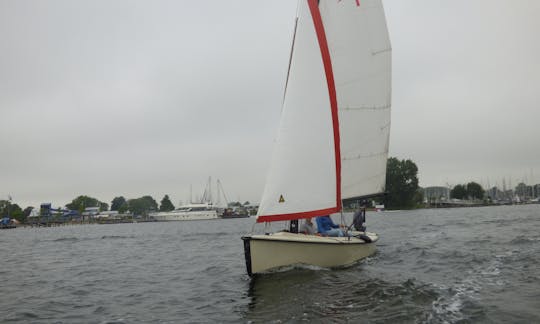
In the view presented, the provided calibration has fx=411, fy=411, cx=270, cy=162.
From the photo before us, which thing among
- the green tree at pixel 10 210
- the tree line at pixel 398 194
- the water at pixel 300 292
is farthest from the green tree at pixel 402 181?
the green tree at pixel 10 210

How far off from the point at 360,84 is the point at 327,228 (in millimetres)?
5936

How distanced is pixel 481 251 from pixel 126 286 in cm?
1504

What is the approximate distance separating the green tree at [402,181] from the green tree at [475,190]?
4858 centimetres

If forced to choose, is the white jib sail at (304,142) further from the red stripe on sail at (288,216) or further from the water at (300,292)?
the water at (300,292)

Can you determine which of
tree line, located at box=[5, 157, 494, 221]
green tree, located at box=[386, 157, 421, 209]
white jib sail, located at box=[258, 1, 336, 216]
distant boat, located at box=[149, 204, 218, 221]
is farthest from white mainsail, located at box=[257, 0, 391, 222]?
distant boat, located at box=[149, 204, 218, 221]

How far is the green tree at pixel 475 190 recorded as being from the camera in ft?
489

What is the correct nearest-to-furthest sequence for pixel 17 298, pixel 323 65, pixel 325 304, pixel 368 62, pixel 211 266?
pixel 325 304 → pixel 17 298 → pixel 323 65 → pixel 368 62 → pixel 211 266

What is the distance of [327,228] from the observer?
16391mm

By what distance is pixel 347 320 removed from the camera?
8.72 meters

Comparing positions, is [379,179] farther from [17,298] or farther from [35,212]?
[35,212]

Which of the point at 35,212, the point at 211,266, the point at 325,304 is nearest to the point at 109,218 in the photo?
the point at 35,212

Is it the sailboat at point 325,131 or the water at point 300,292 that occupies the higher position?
the sailboat at point 325,131

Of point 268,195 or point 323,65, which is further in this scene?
point 323,65

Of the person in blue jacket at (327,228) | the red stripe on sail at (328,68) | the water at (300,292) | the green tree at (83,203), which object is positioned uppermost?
the green tree at (83,203)
